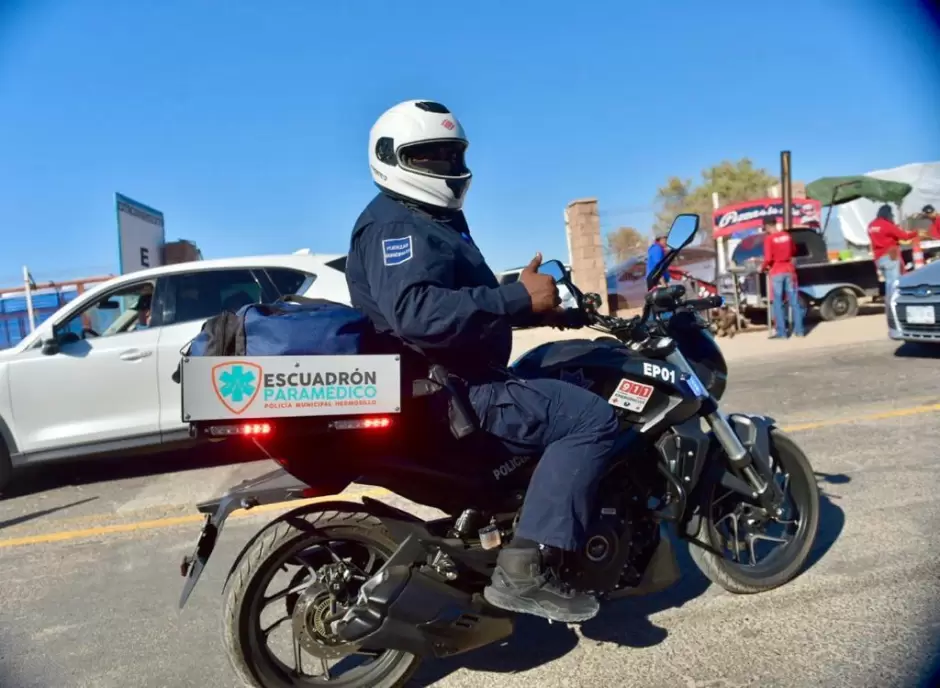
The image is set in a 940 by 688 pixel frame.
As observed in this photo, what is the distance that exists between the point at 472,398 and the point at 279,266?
14.7 ft

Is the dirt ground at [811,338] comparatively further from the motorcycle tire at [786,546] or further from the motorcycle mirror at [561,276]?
the motorcycle mirror at [561,276]

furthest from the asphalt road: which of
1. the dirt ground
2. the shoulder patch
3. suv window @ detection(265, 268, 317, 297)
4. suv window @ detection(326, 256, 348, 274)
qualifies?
the dirt ground

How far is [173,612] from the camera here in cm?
369

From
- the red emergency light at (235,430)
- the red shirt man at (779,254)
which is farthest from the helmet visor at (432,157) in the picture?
the red shirt man at (779,254)

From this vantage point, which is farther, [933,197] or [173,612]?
[933,197]

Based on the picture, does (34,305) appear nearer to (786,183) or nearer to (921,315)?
(921,315)

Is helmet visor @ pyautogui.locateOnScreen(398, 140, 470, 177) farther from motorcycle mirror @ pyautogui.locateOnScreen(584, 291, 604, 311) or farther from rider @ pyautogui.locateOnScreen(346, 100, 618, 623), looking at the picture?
motorcycle mirror @ pyautogui.locateOnScreen(584, 291, 604, 311)

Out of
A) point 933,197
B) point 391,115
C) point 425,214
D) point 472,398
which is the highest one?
point 933,197

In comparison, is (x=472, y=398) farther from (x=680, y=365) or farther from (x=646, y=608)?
(x=646, y=608)

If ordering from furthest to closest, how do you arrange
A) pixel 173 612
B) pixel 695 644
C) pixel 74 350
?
pixel 74 350
pixel 173 612
pixel 695 644

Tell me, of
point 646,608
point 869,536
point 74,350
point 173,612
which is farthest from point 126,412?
point 869,536

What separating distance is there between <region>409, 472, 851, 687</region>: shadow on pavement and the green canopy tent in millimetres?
17653

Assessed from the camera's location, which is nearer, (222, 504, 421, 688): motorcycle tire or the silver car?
(222, 504, 421, 688): motorcycle tire

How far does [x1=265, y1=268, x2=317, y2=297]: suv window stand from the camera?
6.66 meters
